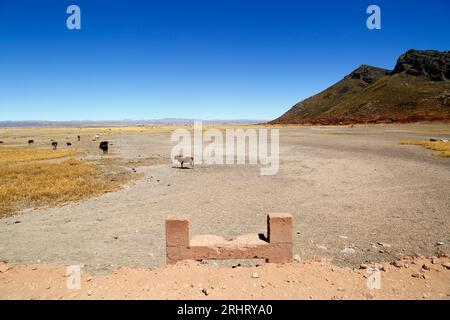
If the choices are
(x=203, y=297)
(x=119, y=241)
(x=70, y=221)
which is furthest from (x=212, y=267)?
(x=70, y=221)

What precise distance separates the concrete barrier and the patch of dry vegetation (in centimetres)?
793

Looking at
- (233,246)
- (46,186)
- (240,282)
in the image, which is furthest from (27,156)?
(240,282)

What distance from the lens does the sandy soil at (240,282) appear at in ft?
18.1

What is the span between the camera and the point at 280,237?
648 centimetres

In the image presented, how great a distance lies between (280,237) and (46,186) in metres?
12.9

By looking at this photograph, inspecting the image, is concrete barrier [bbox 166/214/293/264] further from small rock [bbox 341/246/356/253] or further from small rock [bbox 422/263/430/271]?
small rock [bbox 422/263/430/271]

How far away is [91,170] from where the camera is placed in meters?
20.1

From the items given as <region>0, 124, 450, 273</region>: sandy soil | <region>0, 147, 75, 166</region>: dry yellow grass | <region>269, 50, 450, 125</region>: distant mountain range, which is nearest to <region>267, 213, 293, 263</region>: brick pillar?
<region>0, 124, 450, 273</region>: sandy soil

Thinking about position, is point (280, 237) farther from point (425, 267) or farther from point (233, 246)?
point (425, 267)

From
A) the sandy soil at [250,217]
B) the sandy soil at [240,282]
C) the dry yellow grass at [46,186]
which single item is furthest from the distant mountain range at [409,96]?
the sandy soil at [240,282]

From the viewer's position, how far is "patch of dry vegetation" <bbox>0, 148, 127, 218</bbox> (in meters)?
12.7

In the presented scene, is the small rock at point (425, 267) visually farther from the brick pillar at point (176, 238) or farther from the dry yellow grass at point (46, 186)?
the dry yellow grass at point (46, 186)

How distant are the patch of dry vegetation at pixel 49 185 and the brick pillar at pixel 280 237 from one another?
376 inches

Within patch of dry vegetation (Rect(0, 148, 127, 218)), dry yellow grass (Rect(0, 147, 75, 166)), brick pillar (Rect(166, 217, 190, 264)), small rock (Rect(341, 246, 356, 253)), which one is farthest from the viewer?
dry yellow grass (Rect(0, 147, 75, 166))
